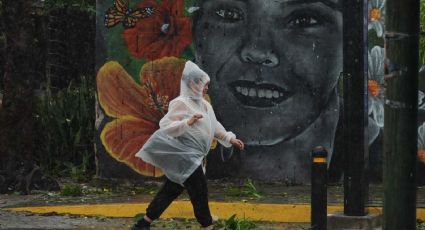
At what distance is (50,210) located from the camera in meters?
10.8

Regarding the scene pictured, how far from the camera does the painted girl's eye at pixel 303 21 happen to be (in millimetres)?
12426

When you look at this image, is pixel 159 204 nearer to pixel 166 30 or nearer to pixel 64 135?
pixel 166 30

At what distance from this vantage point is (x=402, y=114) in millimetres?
6395

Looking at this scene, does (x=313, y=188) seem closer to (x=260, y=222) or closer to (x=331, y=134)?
(x=260, y=222)

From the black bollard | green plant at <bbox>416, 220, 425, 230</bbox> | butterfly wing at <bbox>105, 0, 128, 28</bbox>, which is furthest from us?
butterfly wing at <bbox>105, 0, 128, 28</bbox>

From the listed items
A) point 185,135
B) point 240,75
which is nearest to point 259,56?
point 240,75

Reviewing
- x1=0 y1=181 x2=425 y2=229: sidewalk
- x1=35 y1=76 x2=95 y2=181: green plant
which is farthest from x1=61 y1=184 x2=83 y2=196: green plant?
x1=35 y1=76 x2=95 y2=181: green plant

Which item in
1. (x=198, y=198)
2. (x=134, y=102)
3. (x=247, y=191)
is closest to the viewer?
(x=198, y=198)

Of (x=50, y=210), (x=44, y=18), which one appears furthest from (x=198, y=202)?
(x=44, y=18)

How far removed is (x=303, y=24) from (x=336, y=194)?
238cm

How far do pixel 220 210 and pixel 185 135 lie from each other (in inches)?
83.4

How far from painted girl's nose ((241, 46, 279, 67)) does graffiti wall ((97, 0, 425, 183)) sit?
0.01 meters

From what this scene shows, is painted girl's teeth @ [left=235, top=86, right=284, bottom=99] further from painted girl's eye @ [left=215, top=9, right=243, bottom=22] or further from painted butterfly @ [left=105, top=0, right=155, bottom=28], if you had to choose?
painted butterfly @ [left=105, top=0, right=155, bottom=28]

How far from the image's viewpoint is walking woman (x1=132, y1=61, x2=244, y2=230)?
8773 millimetres
